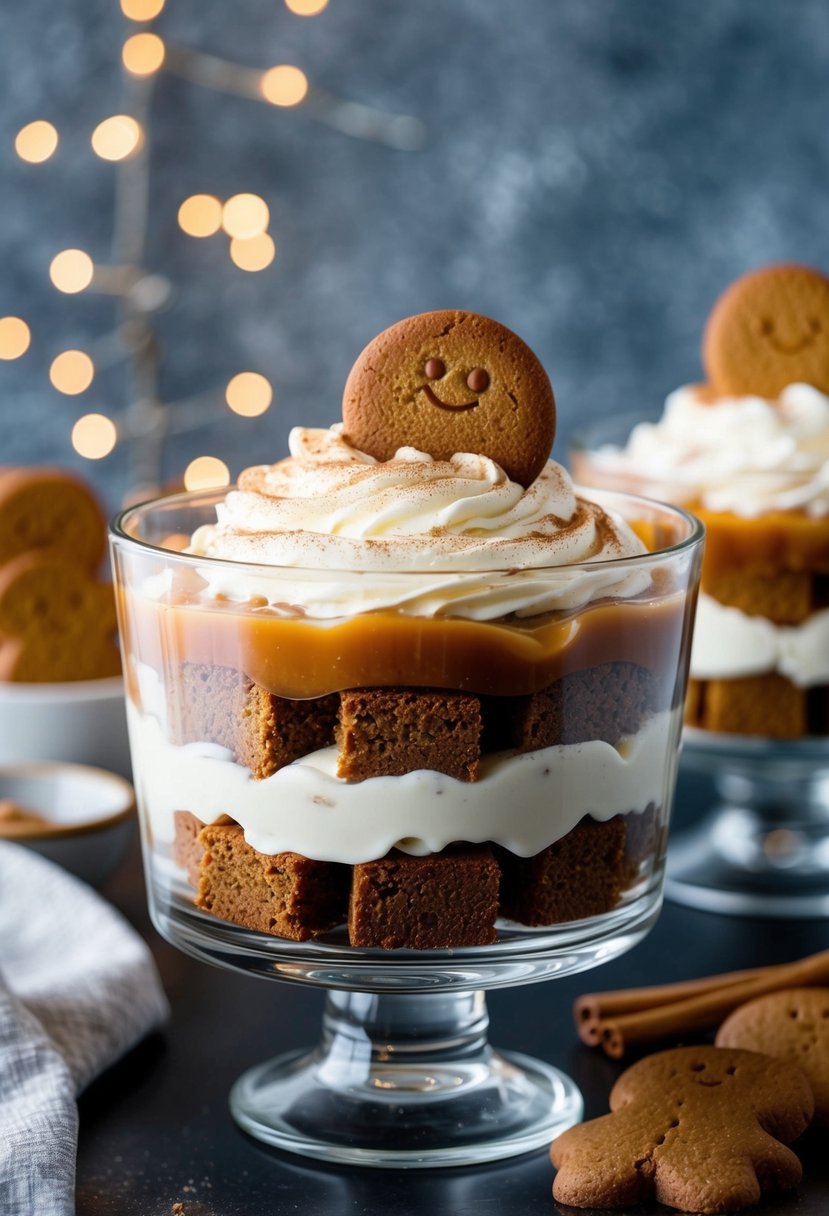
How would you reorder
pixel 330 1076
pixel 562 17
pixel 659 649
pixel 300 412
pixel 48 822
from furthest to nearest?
pixel 300 412, pixel 562 17, pixel 48 822, pixel 330 1076, pixel 659 649

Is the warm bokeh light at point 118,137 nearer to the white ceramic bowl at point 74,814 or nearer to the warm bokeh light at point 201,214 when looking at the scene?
the warm bokeh light at point 201,214

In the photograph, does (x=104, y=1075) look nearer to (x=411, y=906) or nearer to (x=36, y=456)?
(x=411, y=906)

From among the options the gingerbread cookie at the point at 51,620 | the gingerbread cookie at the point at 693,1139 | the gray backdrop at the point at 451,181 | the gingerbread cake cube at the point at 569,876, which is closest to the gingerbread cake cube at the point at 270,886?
the gingerbread cake cube at the point at 569,876

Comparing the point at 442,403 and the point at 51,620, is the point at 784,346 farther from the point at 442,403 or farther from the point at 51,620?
the point at 51,620

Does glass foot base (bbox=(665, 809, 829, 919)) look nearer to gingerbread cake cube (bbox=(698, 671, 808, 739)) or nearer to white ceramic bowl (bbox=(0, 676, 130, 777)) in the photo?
gingerbread cake cube (bbox=(698, 671, 808, 739))

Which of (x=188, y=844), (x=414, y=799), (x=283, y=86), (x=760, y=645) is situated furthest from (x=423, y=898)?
(x=283, y=86)

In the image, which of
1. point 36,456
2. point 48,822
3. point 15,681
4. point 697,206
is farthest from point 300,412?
point 48,822

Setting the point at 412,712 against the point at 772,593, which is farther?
the point at 772,593
